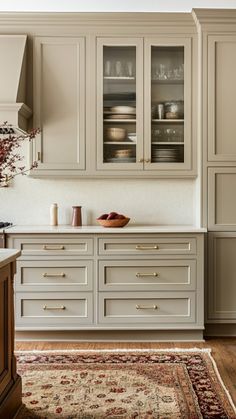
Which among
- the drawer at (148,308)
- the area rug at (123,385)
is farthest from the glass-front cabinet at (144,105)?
the area rug at (123,385)

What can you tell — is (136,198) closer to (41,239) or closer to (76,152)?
(76,152)

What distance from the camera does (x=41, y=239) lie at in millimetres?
3803

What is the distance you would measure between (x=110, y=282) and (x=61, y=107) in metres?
1.48

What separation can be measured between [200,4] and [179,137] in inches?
42.1

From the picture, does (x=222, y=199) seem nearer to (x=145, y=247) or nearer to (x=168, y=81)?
(x=145, y=247)

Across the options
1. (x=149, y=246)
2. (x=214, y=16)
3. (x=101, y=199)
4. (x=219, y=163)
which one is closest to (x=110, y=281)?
(x=149, y=246)

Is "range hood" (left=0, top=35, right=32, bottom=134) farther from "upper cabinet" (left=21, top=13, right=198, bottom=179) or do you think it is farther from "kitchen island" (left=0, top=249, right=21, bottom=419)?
"kitchen island" (left=0, top=249, right=21, bottom=419)

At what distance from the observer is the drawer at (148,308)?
12.5ft

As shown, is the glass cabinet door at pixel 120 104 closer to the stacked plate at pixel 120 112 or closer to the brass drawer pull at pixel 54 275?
the stacked plate at pixel 120 112

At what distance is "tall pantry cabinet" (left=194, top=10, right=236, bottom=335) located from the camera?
3938 millimetres

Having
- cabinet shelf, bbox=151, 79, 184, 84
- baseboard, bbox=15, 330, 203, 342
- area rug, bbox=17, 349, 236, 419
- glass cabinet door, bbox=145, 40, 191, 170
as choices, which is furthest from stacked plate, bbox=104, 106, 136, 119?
area rug, bbox=17, 349, 236, 419

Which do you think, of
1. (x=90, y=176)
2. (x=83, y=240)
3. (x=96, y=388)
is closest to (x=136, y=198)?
(x=90, y=176)

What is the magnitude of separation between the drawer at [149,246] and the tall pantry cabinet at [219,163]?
25cm

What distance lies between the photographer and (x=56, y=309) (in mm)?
3816
